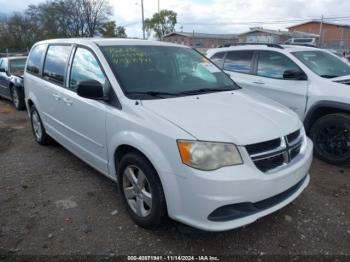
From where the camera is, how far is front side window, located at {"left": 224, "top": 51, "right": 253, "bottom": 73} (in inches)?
235

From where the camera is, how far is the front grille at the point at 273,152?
2.56 metres

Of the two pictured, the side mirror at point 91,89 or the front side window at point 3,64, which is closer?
the side mirror at point 91,89

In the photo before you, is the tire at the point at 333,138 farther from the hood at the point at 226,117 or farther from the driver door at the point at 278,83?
the hood at the point at 226,117

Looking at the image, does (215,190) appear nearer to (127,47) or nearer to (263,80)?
(127,47)

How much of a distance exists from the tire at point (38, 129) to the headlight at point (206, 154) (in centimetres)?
352

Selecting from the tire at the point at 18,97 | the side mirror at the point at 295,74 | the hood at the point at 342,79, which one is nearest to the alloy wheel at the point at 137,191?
the side mirror at the point at 295,74

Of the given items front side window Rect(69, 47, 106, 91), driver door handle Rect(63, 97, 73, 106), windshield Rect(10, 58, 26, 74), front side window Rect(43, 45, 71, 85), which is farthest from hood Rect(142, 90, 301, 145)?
windshield Rect(10, 58, 26, 74)

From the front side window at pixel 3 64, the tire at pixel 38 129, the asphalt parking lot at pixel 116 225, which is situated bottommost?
the asphalt parking lot at pixel 116 225

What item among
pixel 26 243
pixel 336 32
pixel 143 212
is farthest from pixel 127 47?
pixel 336 32

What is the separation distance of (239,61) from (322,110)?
196 centimetres

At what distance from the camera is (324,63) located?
536 cm

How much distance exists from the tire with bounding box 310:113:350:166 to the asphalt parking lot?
224 mm

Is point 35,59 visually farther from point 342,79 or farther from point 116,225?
point 342,79

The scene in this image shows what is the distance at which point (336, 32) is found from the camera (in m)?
40.7
